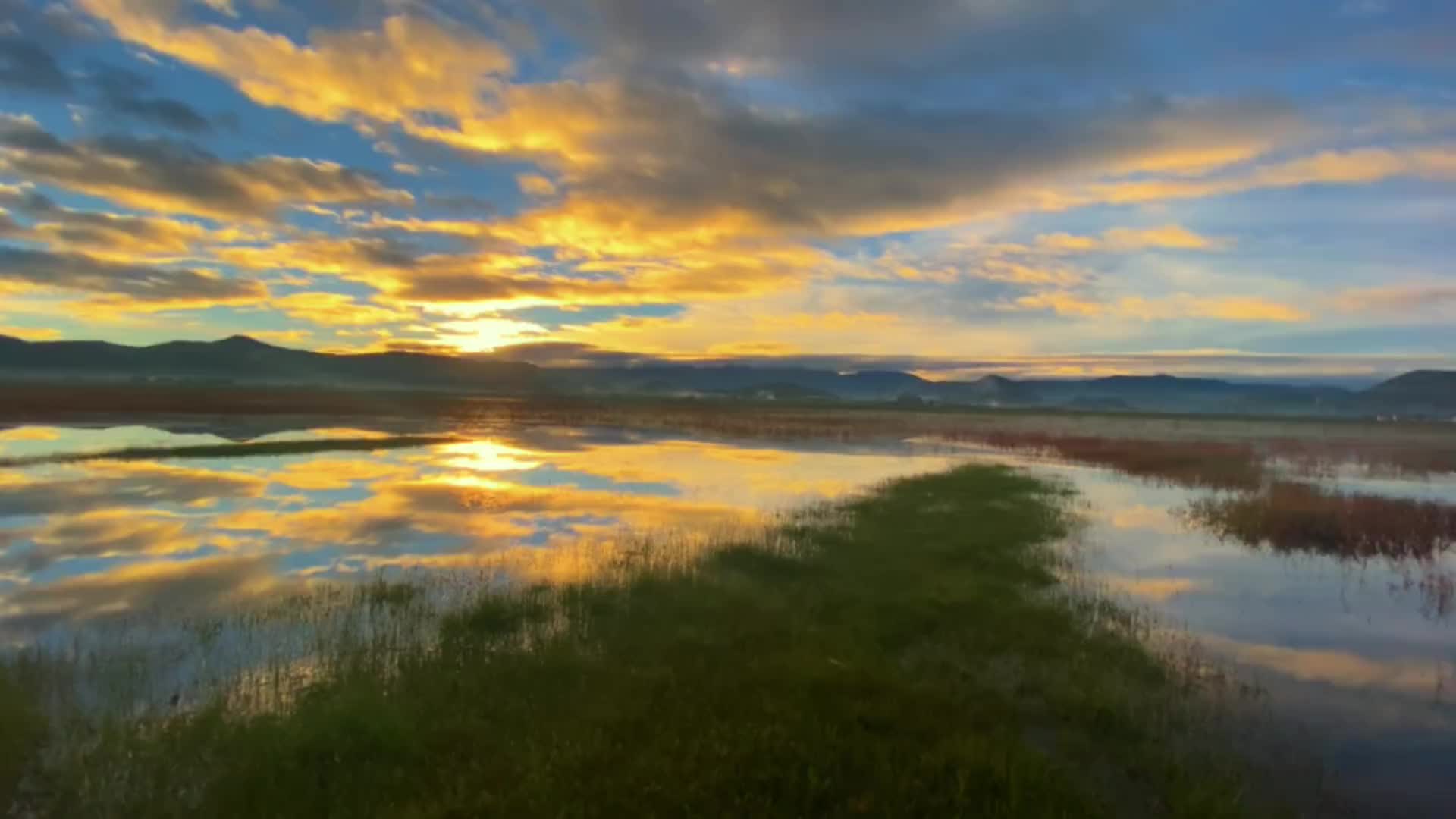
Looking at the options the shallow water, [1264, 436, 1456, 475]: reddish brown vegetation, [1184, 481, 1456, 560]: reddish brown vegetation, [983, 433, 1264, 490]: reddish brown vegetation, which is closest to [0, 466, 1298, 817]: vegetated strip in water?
the shallow water

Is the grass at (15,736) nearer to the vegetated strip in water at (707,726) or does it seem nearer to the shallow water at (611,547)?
the vegetated strip in water at (707,726)

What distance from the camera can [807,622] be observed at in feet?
49.4

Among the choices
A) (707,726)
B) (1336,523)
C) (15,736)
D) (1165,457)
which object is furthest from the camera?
(1165,457)

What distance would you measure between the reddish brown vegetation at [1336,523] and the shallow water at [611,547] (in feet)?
1.33

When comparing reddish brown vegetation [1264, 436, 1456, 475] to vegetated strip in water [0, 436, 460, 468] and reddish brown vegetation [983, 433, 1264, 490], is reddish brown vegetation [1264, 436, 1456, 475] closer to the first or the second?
reddish brown vegetation [983, 433, 1264, 490]

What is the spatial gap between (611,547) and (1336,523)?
2687 centimetres

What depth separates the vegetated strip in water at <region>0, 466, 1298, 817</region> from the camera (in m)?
8.28

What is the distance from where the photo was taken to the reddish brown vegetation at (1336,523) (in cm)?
2667

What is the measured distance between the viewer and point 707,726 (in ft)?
31.9

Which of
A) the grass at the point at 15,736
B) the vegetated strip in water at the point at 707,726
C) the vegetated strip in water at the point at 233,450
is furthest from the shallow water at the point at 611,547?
the grass at the point at 15,736

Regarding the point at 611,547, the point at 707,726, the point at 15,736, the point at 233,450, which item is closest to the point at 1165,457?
the point at 611,547

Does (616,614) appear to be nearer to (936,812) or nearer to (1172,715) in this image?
(936,812)

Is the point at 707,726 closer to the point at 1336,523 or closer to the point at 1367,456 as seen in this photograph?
the point at 1336,523

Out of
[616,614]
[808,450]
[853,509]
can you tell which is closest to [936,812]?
[616,614]
